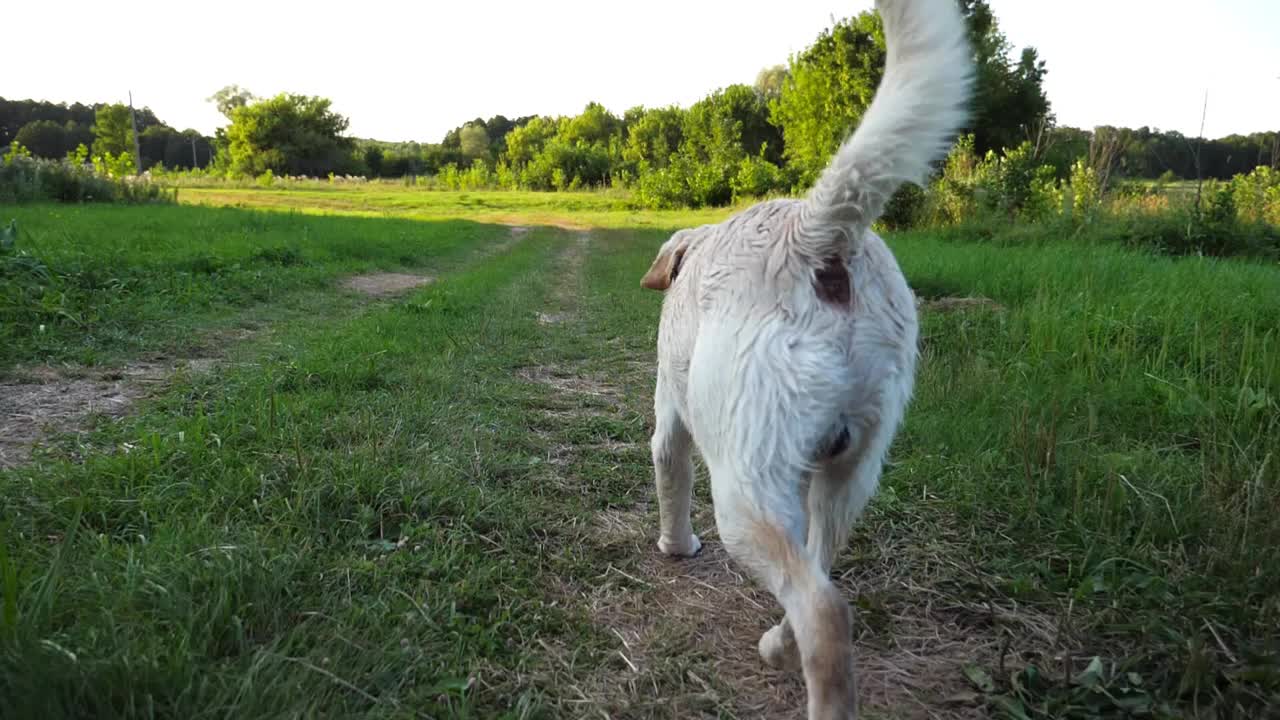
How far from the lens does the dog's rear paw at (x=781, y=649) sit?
216 centimetres

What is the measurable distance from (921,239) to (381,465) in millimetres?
10942

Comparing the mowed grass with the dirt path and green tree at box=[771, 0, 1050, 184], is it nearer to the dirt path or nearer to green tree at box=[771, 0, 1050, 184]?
green tree at box=[771, 0, 1050, 184]

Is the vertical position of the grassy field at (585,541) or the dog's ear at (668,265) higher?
the dog's ear at (668,265)

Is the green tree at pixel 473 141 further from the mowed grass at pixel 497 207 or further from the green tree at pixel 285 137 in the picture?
the mowed grass at pixel 497 207

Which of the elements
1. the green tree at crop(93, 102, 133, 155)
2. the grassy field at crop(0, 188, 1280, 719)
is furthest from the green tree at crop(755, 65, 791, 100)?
the green tree at crop(93, 102, 133, 155)

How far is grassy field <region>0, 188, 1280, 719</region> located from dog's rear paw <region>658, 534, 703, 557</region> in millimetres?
63

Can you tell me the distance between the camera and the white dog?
1.75m

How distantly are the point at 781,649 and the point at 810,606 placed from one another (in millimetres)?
585

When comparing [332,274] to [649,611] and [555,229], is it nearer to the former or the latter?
[649,611]

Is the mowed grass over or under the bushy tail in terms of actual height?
over

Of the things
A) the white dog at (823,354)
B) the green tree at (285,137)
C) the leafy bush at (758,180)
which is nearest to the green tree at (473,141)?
the green tree at (285,137)

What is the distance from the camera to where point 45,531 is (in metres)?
2.47

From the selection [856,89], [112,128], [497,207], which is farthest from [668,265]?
[112,128]

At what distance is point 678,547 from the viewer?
293 cm
